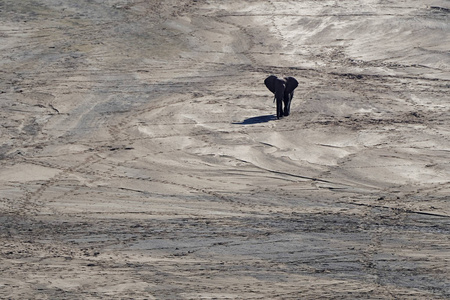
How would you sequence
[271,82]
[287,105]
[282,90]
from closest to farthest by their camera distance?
[282,90]
[271,82]
[287,105]

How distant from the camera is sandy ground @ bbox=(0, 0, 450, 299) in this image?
1461 cm

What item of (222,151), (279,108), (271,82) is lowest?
(222,151)

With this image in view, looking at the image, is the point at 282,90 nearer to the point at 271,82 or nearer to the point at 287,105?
the point at 271,82

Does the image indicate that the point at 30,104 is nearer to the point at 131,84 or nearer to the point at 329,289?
the point at 131,84

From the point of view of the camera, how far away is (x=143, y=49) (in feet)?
93.4

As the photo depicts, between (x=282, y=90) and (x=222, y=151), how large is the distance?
10.0ft

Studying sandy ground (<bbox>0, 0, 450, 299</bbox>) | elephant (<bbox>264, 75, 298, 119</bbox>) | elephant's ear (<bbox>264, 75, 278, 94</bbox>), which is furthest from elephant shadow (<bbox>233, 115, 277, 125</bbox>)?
elephant's ear (<bbox>264, 75, 278, 94</bbox>)

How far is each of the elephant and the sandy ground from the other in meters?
0.46

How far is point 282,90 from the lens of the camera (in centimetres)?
2266

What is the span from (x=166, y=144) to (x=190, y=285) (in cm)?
744

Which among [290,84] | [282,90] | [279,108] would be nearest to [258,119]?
[279,108]

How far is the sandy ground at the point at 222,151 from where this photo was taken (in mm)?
14609

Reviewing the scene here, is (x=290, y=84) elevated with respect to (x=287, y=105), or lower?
elevated

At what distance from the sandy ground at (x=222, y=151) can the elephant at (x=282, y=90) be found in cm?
46
